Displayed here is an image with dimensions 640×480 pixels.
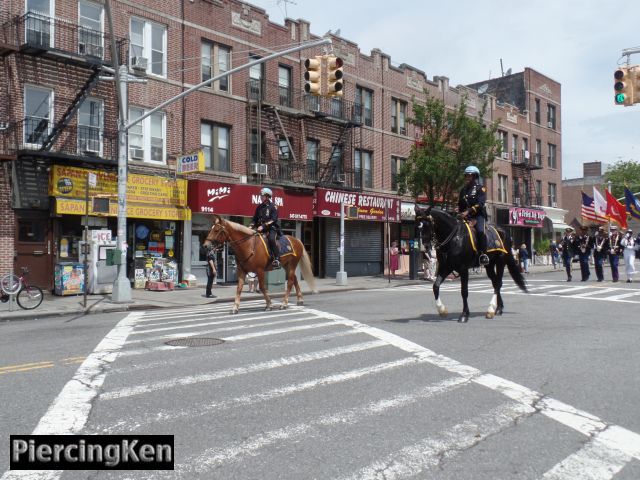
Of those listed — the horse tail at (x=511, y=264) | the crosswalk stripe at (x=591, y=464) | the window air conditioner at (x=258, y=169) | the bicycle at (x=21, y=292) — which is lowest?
the crosswalk stripe at (x=591, y=464)

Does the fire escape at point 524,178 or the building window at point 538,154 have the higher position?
the building window at point 538,154

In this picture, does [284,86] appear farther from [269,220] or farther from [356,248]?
[269,220]

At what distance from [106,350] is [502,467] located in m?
6.22

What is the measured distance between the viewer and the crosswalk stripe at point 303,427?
413 cm

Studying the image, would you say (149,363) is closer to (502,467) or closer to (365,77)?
(502,467)

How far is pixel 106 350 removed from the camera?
27.7ft

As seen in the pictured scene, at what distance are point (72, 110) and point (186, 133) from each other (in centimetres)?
489

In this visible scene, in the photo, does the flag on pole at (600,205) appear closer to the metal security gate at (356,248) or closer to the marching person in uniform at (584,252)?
the marching person in uniform at (584,252)

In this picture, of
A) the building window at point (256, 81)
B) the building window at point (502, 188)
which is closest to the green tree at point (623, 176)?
the building window at point (502, 188)

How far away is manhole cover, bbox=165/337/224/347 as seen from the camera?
8.77 metres

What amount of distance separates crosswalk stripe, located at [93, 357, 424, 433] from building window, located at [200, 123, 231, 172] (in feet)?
62.0

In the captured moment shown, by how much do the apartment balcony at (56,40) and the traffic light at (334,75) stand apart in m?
9.50

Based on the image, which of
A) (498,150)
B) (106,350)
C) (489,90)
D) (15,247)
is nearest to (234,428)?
(106,350)

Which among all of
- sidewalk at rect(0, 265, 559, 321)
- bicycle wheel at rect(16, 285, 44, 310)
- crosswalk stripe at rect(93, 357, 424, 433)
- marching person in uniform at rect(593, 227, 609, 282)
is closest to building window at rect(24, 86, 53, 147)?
sidewalk at rect(0, 265, 559, 321)
